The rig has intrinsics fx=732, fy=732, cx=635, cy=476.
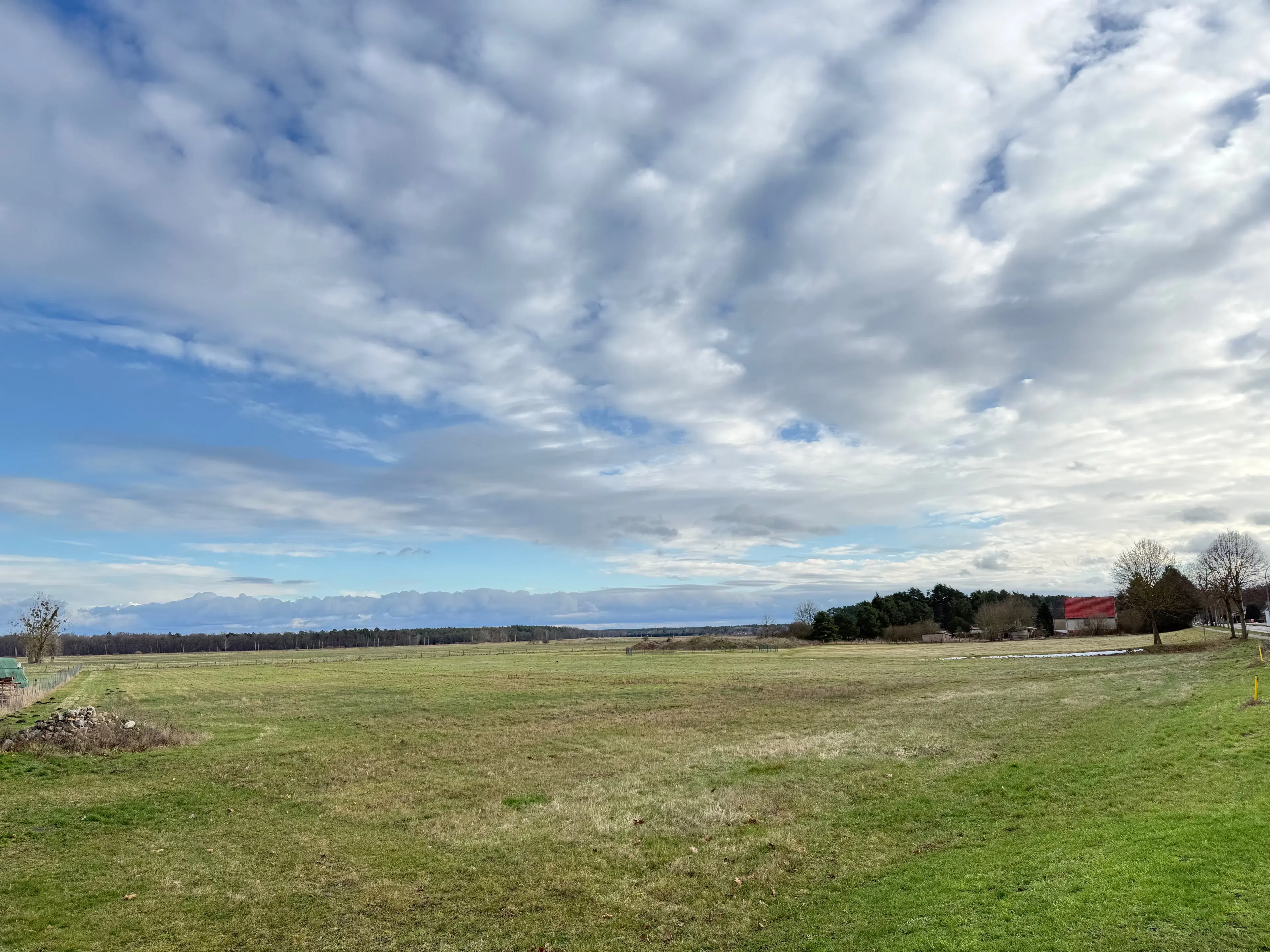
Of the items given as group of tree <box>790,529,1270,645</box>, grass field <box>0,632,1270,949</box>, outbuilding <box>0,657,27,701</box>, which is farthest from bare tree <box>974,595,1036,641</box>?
outbuilding <box>0,657,27,701</box>

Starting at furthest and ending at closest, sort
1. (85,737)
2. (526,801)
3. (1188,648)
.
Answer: (1188,648), (85,737), (526,801)

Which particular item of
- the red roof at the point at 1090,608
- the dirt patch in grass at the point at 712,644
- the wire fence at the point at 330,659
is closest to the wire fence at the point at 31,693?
the wire fence at the point at 330,659

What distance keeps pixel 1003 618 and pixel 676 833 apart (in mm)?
146380

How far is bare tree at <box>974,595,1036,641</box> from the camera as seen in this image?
456 feet

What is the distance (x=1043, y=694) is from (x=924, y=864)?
28.1 meters

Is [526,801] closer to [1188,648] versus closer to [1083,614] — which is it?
[1188,648]

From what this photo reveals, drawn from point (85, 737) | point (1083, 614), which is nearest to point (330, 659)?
point (85, 737)

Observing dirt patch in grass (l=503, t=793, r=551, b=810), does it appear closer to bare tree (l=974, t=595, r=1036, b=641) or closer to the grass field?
the grass field

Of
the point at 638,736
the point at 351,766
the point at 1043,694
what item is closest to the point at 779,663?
the point at 1043,694

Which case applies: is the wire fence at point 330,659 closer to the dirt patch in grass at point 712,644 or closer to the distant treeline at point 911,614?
the dirt patch in grass at point 712,644

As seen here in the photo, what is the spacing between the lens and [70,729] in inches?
1018

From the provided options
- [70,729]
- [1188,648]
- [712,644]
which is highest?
[70,729]

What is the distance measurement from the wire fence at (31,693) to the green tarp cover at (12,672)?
2.41ft

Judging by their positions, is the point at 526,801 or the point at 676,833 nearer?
the point at 676,833
